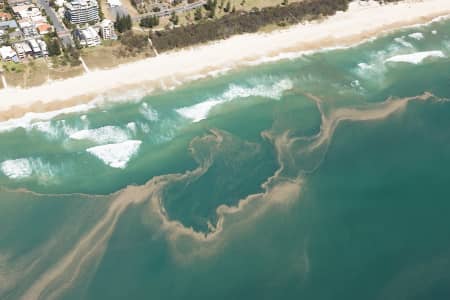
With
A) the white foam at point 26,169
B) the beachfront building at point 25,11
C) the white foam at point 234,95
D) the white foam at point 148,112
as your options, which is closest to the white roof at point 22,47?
the beachfront building at point 25,11

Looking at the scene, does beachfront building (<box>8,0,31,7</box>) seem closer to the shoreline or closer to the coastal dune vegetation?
the shoreline

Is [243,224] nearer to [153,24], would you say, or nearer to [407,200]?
[407,200]

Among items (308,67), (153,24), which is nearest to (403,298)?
(308,67)

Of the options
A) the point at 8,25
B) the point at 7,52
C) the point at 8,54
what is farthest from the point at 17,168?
the point at 8,25

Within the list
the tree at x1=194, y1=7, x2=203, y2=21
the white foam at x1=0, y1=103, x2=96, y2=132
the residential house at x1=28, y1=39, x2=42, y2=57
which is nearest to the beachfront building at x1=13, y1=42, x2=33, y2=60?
the residential house at x1=28, y1=39, x2=42, y2=57

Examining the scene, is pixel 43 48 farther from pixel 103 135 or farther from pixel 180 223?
pixel 180 223

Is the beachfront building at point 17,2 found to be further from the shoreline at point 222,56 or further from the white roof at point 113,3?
the shoreline at point 222,56
